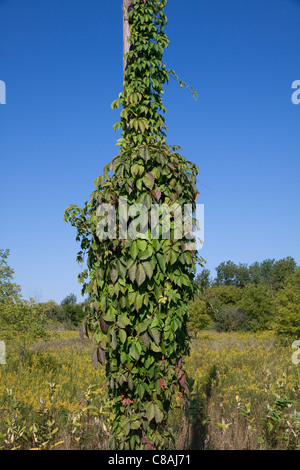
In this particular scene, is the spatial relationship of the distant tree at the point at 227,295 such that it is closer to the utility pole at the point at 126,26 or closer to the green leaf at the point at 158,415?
the utility pole at the point at 126,26

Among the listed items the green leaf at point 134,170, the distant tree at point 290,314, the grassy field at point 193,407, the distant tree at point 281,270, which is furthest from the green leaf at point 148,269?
the distant tree at point 281,270

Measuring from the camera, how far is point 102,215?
9.64ft

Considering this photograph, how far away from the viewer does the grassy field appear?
4.25 meters

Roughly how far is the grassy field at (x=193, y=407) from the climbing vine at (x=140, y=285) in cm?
63

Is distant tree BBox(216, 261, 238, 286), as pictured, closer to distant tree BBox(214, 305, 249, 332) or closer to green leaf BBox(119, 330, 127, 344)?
distant tree BBox(214, 305, 249, 332)

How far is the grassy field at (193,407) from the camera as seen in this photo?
4.25m

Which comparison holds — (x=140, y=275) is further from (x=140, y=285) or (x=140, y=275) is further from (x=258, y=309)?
(x=258, y=309)

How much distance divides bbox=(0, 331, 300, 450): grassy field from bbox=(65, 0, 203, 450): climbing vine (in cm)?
63

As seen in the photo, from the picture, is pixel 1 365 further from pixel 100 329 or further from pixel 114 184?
pixel 114 184

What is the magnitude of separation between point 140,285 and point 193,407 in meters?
2.54
